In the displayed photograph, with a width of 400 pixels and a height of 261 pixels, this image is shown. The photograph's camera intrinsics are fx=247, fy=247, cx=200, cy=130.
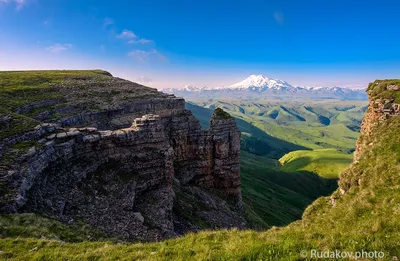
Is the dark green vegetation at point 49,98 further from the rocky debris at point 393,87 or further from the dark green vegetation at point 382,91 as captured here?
the rocky debris at point 393,87

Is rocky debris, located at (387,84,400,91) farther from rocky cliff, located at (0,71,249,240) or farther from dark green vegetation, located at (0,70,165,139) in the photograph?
dark green vegetation, located at (0,70,165,139)

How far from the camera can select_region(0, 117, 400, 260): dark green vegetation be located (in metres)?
15.0

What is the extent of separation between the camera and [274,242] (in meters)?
16.3

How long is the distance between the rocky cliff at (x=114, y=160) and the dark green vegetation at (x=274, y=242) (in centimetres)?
1020

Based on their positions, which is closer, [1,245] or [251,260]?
[251,260]

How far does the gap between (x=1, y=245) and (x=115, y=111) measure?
53.1 m

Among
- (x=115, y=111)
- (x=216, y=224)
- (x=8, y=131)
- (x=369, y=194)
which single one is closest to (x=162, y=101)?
(x=115, y=111)

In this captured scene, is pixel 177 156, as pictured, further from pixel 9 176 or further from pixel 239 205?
pixel 9 176

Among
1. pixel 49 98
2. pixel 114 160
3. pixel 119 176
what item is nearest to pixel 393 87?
pixel 119 176

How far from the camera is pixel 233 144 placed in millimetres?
77688

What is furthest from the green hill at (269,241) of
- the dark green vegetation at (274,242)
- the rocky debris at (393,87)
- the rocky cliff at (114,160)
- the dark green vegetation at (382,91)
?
the rocky debris at (393,87)

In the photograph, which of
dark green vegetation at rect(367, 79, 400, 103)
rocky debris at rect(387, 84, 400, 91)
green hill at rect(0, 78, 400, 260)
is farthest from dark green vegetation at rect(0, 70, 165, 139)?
rocky debris at rect(387, 84, 400, 91)

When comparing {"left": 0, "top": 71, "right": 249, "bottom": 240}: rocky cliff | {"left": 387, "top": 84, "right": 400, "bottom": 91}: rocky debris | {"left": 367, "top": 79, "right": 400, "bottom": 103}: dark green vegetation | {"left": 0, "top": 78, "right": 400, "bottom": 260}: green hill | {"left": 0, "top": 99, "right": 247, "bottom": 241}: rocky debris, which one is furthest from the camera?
{"left": 387, "top": 84, "right": 400, "bottom": 91}: rocky debris

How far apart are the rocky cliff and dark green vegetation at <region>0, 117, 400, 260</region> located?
401 inches
